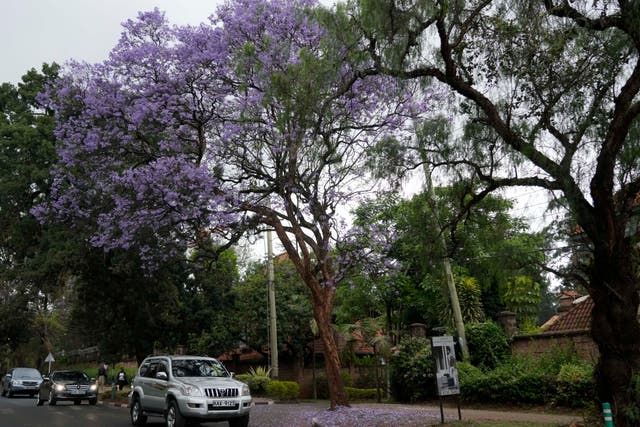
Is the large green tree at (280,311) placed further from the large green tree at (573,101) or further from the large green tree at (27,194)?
the large green tree at (573,101)

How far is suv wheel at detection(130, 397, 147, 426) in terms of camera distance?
48.7 feet

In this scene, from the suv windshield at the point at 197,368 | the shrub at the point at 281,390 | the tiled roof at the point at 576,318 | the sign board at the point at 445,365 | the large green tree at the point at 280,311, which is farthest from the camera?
the large green tree at the point at 280,311

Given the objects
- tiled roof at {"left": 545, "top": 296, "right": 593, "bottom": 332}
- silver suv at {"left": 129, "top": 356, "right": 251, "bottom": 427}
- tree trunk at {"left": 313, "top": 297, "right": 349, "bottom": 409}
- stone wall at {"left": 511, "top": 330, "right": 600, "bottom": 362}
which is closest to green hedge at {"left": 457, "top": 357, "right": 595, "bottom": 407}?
stone wall at {"left": 511, "top": 330, "right": 600, "bottom": 362}

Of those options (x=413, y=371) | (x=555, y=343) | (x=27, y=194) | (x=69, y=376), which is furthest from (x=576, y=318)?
(x=27, y=194)

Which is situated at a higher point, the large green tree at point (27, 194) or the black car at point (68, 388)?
the large green tree at point (27, 194)

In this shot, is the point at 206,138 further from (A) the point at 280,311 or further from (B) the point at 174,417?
(A) the point at 280,311

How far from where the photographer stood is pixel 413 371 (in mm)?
19656

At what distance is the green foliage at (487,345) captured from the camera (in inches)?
778

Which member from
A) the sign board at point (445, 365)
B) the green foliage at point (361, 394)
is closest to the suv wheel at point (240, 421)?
the sign board at point (445, 365)

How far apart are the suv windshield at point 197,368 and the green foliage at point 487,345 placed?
966 cm

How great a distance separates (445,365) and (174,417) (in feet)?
20.1

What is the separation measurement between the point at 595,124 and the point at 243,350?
101 ft

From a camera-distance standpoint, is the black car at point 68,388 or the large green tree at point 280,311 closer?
the black car at point 68,388

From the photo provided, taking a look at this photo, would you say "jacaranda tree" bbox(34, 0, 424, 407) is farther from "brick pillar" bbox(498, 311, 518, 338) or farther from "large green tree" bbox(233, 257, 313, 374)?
"large green tree" bbox(233, 257, 313, 374)
